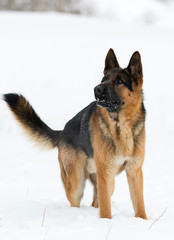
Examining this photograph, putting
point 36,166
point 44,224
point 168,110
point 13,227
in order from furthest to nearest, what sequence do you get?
point 168,110 < point 36,166 < point 44,224 < point 13,227

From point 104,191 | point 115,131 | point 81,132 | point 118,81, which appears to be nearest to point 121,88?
point 118,81

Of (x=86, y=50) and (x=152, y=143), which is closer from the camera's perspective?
(x=152, y=143)

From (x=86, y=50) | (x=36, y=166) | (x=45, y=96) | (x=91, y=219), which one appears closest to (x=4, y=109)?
(x=45, y=96)

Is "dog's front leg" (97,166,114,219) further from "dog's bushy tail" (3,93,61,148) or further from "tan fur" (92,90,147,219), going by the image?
"dog's bushy tail" (3,93,61,148)

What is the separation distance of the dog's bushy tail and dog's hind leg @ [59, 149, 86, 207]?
0.45 m

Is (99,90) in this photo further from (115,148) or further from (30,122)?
(30,122)

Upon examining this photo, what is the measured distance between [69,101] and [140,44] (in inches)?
226

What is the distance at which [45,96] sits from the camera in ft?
39.5

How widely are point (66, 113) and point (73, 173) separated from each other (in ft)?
22.3

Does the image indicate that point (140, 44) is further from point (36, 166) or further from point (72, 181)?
point (72, 181)

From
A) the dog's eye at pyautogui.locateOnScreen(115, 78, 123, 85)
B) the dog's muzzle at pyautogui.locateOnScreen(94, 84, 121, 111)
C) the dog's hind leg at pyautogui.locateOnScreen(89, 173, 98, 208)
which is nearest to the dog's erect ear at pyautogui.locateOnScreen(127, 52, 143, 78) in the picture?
the dog's eye at pyautogui.locateOnScreen(115, 78, 123, 85)

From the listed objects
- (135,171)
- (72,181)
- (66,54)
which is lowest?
(72,181)

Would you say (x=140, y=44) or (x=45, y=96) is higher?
(x=140, y=44)

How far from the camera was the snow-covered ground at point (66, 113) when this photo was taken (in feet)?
9.94
